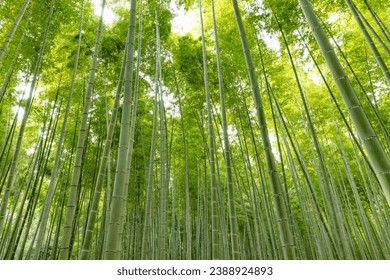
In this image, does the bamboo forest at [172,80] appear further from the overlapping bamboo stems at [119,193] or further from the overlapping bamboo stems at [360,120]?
the overlapping bamboo stems at [360,120]

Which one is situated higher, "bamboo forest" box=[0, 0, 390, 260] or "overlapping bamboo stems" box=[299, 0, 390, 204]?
"bamboo forest" box=[0, 0, 390, 260]

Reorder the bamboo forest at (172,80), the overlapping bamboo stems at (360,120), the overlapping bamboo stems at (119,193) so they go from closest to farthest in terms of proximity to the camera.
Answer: the overlapping bamboo stems at (360,120) < the overlapping bamboo stems at (119,193) < the bamboo forest at (172,80)

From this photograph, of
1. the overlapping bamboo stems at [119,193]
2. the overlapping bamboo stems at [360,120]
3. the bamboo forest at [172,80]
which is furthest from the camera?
the bamboo forest at [172,80]

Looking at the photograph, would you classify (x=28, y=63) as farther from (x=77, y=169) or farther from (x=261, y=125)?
(x=261, y=125)

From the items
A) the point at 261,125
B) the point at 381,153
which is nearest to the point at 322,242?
the point at 261,125

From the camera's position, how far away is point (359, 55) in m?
5.50

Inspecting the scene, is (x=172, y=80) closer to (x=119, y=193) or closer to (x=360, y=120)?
(x=119, y=193)

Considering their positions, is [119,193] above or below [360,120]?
below

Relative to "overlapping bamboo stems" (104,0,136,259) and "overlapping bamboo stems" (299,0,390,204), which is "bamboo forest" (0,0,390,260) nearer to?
"overlapping bamboo stems" (104,0,136,259)

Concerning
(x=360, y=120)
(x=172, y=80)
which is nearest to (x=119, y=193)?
(x=360, y=120)

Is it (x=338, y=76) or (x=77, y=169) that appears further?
(x=77, y=169)

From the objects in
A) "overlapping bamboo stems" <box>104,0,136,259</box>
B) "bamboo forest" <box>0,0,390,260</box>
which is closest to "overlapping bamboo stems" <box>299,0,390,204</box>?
"overlapping bamboo stems" <box>104,0,136,259</box>

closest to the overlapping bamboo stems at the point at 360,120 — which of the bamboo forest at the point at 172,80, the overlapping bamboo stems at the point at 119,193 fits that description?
the overlapping bamboo stems at the point at 119,193
